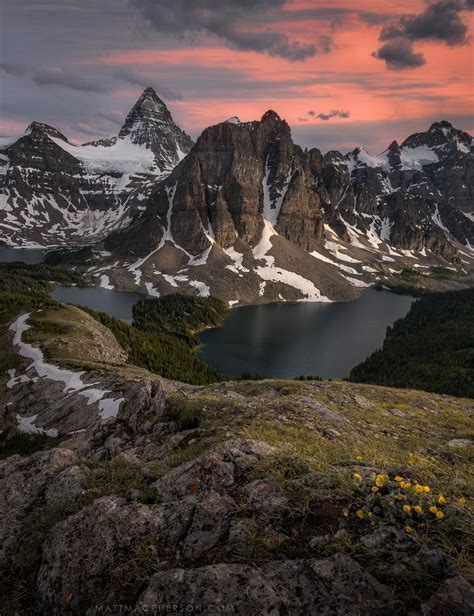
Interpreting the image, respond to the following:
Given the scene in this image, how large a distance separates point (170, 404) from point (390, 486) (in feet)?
43.9

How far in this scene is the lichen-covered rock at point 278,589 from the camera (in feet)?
14.3

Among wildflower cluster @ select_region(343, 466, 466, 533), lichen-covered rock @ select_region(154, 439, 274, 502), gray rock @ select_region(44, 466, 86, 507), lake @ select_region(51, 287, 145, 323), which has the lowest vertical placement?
lake @ select_region(51, 287, 145, 323)

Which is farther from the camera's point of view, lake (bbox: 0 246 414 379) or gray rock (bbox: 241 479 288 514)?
lake (bbox: 0 246 414 379)

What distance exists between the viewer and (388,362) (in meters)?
110

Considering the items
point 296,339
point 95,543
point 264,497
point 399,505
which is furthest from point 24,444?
point 296,339

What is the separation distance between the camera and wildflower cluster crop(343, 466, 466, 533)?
5102 mm

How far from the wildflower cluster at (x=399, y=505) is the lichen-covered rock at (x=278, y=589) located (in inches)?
36.1

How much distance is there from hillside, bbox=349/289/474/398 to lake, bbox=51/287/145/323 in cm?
9649

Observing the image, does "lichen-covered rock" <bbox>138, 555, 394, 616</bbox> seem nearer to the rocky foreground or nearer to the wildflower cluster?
the rocky foreground

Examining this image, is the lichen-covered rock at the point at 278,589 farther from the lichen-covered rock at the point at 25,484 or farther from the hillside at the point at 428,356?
the hillside at the point at 428,356

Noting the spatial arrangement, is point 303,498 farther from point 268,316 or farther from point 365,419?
point 268,316

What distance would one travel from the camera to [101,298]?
17662 cm

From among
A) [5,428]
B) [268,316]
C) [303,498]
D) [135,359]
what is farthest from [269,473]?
[268,316]

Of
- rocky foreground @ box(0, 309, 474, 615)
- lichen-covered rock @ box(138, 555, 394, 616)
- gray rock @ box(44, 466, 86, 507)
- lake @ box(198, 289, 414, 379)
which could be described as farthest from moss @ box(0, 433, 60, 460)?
lake @ box(198, 289, 414, 379)
